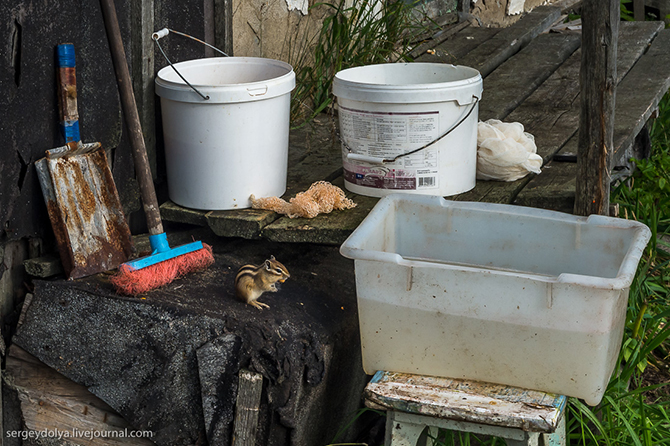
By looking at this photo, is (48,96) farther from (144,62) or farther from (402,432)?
(402,432)

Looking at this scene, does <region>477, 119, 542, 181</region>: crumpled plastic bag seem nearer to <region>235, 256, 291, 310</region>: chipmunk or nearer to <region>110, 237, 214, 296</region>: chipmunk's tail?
<region>235, 256, 291, 310</region>: chipmunk

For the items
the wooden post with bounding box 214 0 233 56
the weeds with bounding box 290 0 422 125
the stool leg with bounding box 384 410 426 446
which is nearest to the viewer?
the stool leg with bounding box 384 410 426 446

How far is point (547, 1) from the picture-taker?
275 inches

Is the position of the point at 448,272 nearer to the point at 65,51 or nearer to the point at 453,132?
the point at 453,132

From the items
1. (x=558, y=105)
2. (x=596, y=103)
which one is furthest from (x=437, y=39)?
(x=596, y=103)

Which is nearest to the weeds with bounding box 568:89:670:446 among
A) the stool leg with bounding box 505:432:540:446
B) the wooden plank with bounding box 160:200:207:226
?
the stool leg with bounding box 505:432:540:446

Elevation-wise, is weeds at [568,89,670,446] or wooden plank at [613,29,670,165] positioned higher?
wooden plank at [613,29,670,165]

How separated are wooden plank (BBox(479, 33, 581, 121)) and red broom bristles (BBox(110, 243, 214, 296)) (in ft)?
5.19

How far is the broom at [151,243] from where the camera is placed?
2324mm

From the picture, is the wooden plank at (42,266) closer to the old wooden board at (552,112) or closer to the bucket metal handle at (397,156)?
the bucket metal handle at (397,156)

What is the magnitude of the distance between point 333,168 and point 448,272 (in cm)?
122

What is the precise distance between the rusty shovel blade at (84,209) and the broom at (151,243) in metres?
0.12

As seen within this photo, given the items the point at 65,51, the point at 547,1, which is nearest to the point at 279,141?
the point at 65,51

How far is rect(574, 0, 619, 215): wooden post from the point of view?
2178 mm
